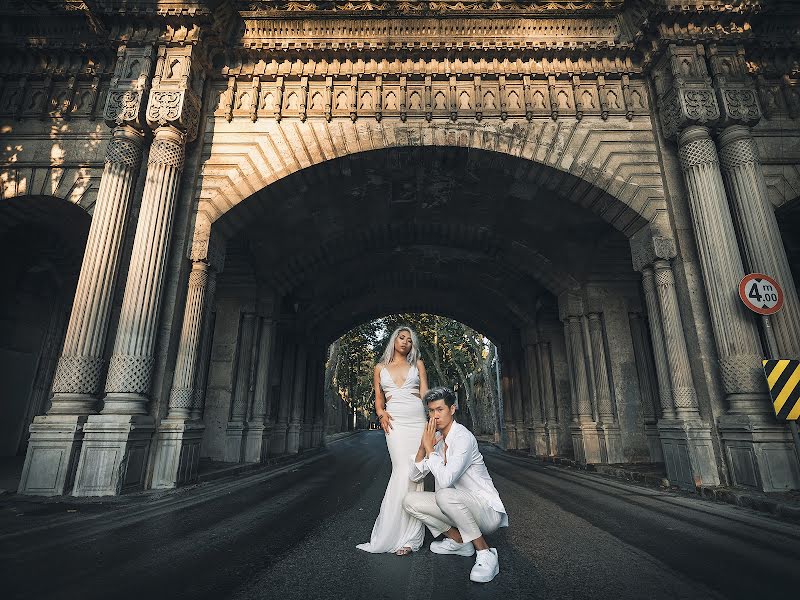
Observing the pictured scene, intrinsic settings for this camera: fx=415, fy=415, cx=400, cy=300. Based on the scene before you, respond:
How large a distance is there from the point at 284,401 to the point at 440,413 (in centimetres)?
1421

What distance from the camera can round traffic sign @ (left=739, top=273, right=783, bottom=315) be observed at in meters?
6.72

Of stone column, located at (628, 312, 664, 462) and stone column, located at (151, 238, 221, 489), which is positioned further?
stone column, located at (628, 312, 664, 462)

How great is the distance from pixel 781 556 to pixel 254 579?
431 centimetres

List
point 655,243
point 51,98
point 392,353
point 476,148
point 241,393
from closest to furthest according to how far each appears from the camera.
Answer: point 392,353 < point 655,243 < point 51,98 < point 476,148 < point 241,393

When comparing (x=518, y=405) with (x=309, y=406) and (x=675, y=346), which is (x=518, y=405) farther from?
(x=675, y=346)

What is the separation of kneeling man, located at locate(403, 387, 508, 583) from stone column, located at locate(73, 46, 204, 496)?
18.1 feet

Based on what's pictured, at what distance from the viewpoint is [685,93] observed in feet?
26.9

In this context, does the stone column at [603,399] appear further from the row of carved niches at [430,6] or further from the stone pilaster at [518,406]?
the row of carved niches at [430,6]

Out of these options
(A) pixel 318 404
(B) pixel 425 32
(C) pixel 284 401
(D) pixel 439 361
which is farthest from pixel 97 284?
(D) pixel 439 361

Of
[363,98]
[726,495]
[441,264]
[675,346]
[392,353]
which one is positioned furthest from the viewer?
[441,264]

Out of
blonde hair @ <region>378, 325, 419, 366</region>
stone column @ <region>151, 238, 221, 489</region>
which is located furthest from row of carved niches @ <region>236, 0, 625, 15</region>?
blonde hair @ <region>378, 325, 419, 366</region>

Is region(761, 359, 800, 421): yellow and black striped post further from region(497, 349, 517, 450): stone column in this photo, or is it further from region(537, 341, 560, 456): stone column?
region(497, 349, 517, 450): stone column

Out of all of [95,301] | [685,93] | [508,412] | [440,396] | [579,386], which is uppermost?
[685,93]

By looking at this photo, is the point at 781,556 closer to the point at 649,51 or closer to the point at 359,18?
the point at 649,51
